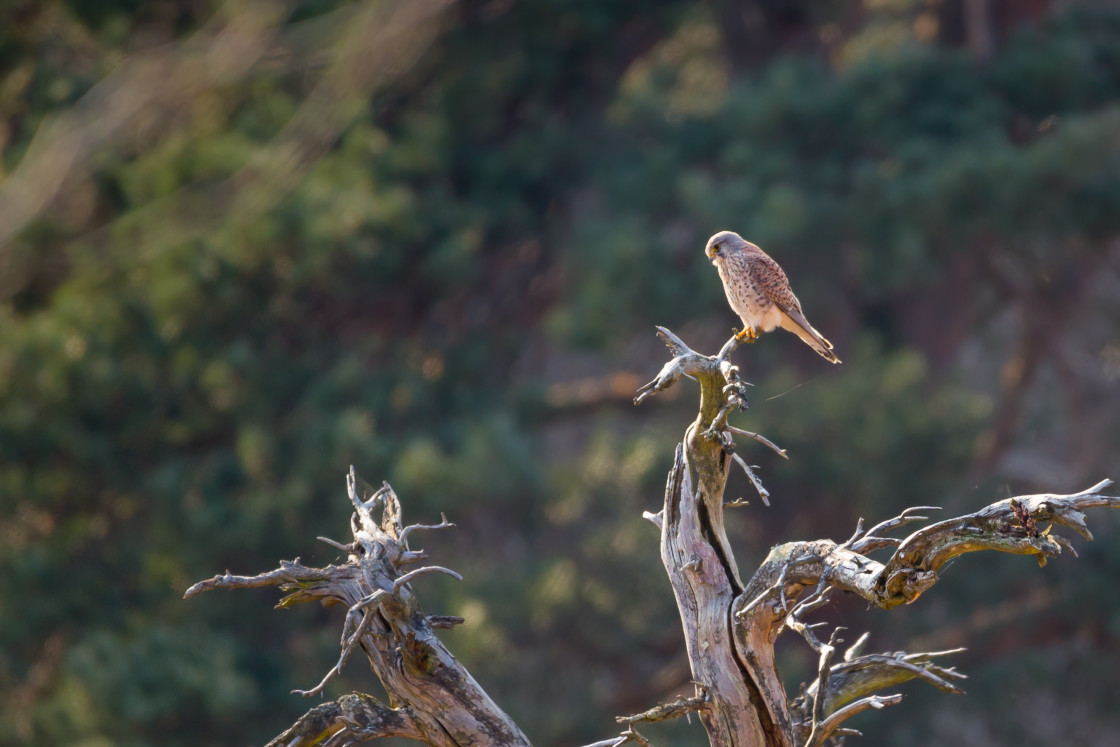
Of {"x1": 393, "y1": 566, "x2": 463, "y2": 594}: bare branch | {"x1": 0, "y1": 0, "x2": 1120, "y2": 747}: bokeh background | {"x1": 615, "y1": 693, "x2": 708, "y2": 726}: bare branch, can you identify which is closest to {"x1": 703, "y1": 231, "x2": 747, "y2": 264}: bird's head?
{"x1": 615, "y1": 693, "x2": 708, "y2": 726}: bare branch

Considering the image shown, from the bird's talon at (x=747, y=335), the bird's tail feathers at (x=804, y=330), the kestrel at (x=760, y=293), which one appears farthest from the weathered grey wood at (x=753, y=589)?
the kestrel at (x=760, y=293)

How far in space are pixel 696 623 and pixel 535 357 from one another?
740 cm

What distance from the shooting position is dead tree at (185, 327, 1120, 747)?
2539 millimetres

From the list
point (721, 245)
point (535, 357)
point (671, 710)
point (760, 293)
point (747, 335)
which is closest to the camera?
point (671, 710)

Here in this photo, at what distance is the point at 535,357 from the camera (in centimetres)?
1012

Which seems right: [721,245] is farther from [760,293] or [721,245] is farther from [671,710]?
[671,710]

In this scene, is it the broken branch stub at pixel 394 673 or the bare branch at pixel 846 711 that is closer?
the bare branch at pixel 846 711

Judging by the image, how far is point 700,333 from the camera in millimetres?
9062

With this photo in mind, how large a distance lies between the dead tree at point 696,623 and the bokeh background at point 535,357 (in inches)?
178

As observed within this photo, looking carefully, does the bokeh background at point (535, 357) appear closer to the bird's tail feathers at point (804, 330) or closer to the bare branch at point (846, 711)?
the bird's tail feathers at point (804, 330)

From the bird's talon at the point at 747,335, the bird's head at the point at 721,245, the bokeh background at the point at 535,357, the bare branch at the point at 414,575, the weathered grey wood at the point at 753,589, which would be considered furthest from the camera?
the bokeh background at the point at 535,357

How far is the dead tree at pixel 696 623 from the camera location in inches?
100.0

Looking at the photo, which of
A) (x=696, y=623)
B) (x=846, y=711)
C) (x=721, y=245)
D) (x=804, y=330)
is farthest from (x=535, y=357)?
(x=846, y=711)

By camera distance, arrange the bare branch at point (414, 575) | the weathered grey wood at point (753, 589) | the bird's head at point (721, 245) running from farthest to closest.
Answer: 1. the bird's head at point (721, 245)
2. the bare branch at point (414, 575)
3. the weathered grey wood at point (753, 589)
